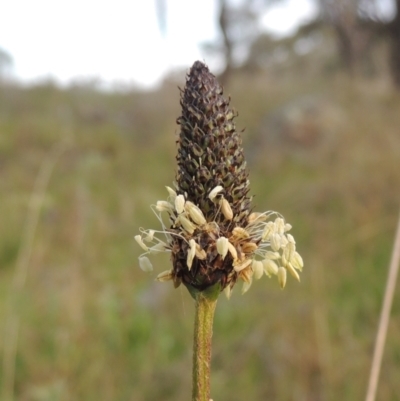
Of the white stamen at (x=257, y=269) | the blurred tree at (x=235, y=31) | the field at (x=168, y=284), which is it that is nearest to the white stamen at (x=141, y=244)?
the white stamen at (x=257, y=269)

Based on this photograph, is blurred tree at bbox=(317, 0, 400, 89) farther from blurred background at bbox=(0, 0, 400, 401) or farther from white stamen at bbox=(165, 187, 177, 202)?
white stamen at bbox=(165, 187, 177, 202)

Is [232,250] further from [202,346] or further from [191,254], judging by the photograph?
[202,346]

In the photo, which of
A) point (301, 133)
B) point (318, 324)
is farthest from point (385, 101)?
point (318, 324)

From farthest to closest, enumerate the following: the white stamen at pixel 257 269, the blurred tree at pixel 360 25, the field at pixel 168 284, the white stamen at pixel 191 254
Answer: the blurred tree at pixel 360 25 < the field at pixel 168 284 < the white stamen at pixel 257 269 < the white stamen at pixel 191 254

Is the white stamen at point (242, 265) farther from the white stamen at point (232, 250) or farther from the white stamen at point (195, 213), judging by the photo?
the white stamen at point (195, 213)

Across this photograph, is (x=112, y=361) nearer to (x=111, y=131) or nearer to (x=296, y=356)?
(x=296, y=356)

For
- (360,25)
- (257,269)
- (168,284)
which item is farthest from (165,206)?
(360,25)

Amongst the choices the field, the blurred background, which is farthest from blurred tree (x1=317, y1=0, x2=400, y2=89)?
the field
